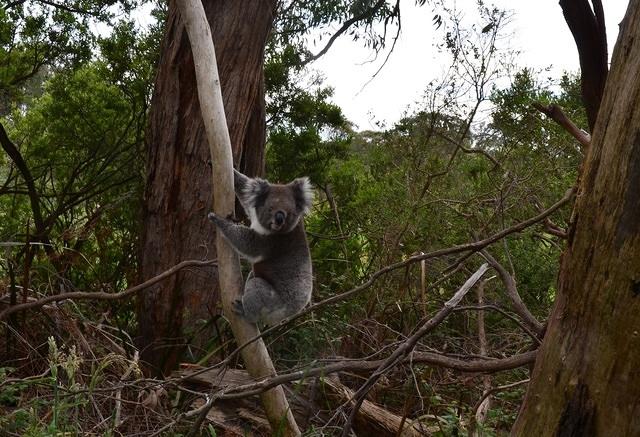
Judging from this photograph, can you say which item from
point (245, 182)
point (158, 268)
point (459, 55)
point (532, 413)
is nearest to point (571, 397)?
point (532, 413)

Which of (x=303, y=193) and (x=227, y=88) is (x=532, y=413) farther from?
(x=227, y=88)

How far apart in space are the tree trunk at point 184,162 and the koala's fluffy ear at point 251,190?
0.90 meters

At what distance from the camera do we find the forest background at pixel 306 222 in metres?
3.70

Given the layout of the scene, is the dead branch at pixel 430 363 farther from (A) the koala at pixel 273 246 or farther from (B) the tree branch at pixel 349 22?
(B) the tree branch at pixel 349 22

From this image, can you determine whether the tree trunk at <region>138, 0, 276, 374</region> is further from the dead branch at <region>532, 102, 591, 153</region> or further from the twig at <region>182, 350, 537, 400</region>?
the dead branch at <region>532, 102, 591, 153</region>

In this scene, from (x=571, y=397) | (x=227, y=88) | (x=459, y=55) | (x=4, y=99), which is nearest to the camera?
(x=571, y=397)

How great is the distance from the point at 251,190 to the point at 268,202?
12 cm

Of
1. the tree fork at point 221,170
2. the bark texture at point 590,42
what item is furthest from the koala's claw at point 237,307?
the bark texture at point 590,42

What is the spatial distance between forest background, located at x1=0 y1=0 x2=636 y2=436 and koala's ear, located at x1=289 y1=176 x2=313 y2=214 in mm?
613

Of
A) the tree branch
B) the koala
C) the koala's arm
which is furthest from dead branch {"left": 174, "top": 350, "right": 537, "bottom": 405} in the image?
the tree branch

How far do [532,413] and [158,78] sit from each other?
148 inches

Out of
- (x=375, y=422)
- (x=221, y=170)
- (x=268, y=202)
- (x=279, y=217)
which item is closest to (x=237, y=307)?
(x=221, y=170)

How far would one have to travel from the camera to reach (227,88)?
4.66 metres

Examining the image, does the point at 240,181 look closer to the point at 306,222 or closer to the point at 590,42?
the point at 590,42
